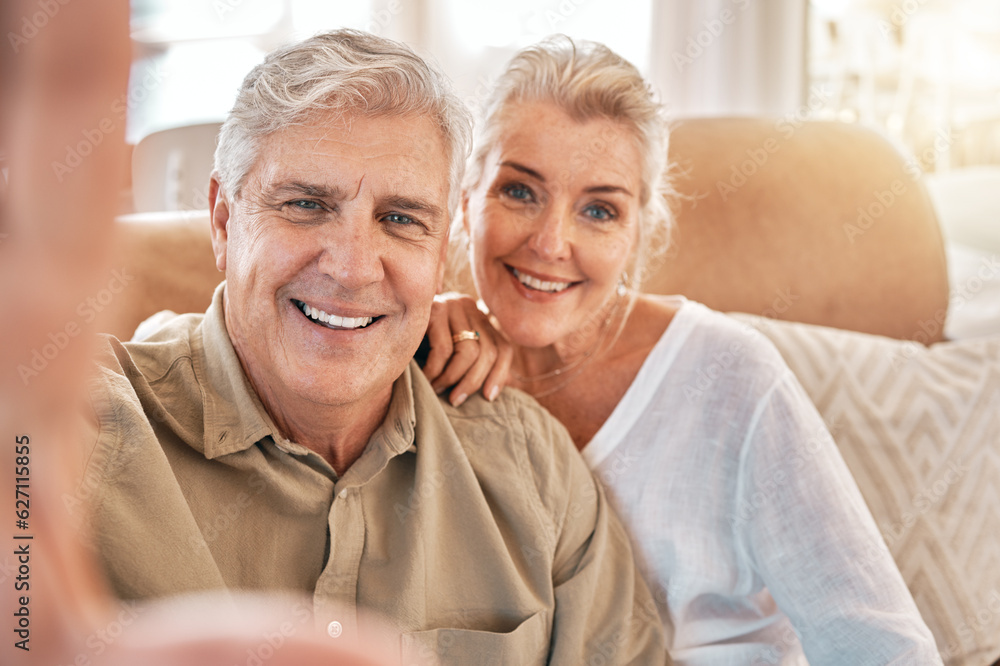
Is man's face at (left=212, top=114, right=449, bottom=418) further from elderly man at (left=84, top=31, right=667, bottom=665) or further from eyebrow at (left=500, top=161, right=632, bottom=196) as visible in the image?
eyebrow at (left=500, top=161, right=632, bottom=196)

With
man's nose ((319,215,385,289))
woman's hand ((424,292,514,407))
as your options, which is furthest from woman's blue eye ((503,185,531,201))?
man's nose ((319,215,385,289))

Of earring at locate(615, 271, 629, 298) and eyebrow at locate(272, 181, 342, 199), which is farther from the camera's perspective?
earring at locate(615, 271, 629, 298)

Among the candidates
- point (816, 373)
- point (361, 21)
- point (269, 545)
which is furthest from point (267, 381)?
point (361, 21)

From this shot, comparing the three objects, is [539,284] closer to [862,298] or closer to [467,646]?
[467,646]

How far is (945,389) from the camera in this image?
1.79 metres

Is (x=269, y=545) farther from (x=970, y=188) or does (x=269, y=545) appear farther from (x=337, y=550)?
(x=970, y=188)

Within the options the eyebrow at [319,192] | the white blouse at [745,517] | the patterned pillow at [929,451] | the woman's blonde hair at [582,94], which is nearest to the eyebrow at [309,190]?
the eyebrow at [319,192]

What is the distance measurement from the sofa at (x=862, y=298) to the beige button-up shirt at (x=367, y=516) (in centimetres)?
66

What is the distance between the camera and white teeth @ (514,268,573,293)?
141 centimetres

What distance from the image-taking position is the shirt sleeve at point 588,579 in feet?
3.90

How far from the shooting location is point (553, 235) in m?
1.36

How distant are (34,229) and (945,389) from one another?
73.4 inches

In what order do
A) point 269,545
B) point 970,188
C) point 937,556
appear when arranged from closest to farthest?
point 269,545, point 937,556, point 970,188

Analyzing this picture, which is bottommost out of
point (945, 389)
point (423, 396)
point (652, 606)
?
point (652, 606)
